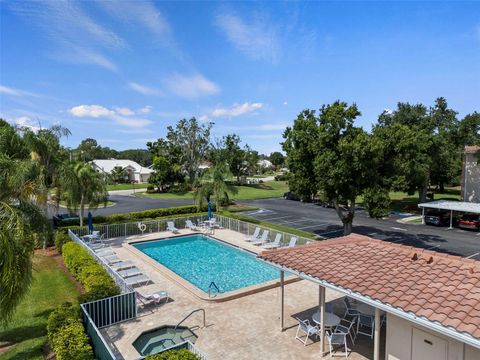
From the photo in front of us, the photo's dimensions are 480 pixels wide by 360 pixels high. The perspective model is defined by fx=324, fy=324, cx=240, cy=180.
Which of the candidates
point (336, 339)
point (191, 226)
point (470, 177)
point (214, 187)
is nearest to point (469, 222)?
point (470, 177)

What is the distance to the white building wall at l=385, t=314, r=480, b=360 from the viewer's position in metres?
6.71

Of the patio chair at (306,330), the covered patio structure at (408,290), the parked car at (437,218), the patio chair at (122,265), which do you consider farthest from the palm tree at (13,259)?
→ the parked car at (437,218)

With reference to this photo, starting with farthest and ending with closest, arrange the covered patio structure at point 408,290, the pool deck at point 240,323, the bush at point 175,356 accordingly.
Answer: the pool deck at point 240,323 → the bush at point 175,356 → the covered patio structure at point 408,290

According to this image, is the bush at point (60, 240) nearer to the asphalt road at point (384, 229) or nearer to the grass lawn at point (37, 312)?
the grass lawn at point (37, 312)

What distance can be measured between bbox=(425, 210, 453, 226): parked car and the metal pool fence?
53.3 ft

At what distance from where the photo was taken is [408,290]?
7.24 metres

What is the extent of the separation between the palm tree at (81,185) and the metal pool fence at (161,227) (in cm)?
188

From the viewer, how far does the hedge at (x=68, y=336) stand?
7.79 meters

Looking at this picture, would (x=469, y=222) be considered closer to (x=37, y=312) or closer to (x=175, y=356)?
(x=175, y=356)

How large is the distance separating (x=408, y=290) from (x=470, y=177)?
36.6 metres

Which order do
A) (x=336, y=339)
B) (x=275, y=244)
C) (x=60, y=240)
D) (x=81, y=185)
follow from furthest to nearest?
(x=81, y=185), (x=275, y=244), (x=60, y=240), (x=336, y=339)

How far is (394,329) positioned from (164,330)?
23.2ft

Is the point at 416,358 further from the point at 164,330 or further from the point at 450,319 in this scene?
the point at 164,330

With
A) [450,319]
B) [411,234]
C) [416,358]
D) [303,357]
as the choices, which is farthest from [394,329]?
[411,234]
